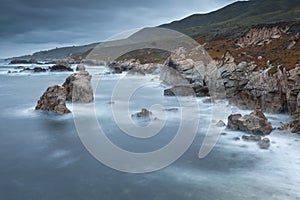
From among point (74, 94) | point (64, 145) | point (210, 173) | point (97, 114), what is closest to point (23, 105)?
point (74, 94)

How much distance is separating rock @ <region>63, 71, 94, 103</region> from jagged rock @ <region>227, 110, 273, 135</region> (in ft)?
60.4

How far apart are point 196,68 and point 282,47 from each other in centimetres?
1528

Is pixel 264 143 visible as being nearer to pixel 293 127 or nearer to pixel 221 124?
pixel 293 127

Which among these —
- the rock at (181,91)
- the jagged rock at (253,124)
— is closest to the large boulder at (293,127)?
the jagged rock at (253,124)

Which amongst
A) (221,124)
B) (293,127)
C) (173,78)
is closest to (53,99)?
(221,124)

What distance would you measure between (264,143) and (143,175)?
793 cm

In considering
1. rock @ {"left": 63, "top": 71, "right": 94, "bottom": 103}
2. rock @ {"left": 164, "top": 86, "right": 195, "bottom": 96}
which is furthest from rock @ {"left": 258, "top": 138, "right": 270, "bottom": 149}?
rock @ {"left": 63, "top": 71, "right": 94, "bottom": 103}

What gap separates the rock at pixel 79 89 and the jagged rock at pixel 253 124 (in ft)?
60.4

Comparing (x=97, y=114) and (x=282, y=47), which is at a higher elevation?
(x=282, y=47)

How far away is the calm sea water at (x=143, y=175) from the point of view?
1402 centimetres

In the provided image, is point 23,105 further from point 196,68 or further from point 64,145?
point 196,68

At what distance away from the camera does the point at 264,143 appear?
1939 centimetres

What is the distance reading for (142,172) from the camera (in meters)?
16.5

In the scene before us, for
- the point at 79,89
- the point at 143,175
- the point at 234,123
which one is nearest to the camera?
the point at 143,175
